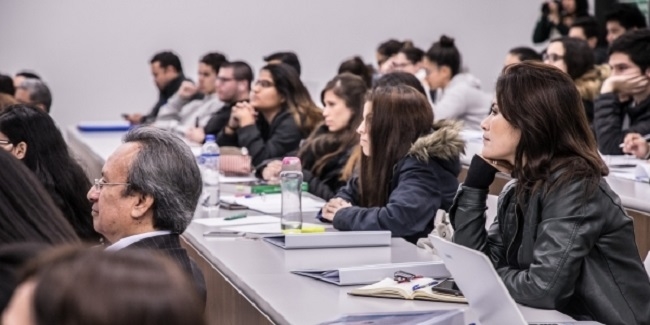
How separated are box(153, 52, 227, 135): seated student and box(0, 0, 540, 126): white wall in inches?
72.7

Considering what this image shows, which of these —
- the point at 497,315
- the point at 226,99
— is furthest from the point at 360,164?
the point at 226,99

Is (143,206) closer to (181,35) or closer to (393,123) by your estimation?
(393,123)

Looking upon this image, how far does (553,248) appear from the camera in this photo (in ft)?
9.12

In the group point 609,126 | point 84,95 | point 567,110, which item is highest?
point 567,110

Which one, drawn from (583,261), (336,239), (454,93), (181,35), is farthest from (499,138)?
(181,35)

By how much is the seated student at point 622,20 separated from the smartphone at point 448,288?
638 cm

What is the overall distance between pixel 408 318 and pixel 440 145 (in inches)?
64.0

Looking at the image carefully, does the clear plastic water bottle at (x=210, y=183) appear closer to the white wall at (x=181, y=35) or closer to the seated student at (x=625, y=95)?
the seated student at (x=625, y=95)

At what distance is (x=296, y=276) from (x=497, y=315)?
0.90 metres

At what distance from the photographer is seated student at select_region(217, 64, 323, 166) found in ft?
21.4

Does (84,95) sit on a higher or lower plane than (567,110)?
lower

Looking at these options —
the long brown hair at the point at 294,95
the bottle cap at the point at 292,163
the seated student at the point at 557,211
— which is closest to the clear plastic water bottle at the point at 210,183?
the bottle cap at the point at 292,163

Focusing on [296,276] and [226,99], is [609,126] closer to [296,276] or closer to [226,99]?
[226,99]

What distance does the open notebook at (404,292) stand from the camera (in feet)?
9.13
